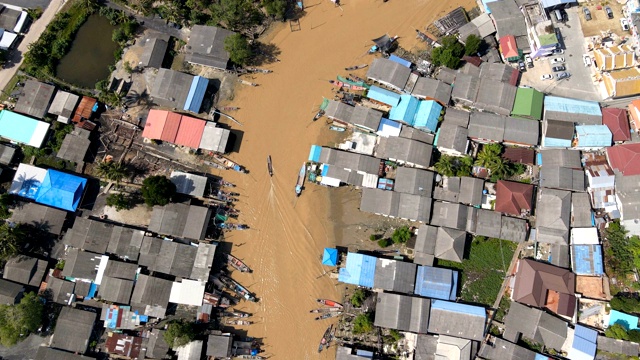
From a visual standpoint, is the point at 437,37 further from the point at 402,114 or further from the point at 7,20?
the point at 7,20

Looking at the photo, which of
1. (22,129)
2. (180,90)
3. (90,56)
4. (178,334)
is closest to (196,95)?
(180,90)

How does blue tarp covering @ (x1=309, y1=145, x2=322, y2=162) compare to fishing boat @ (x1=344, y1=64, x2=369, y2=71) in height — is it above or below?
below

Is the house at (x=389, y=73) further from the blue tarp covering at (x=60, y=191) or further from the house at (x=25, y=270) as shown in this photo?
the house at (x=25, y=270)

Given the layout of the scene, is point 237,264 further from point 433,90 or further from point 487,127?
point 487,127

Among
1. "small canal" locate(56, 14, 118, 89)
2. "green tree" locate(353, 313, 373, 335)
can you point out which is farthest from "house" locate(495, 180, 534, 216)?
"small canal" locate(56, 14, 118, 89)

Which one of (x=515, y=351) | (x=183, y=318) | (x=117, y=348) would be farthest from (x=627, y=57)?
(x=117, y=348)

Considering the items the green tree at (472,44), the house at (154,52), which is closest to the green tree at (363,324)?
the green tree at (472,44)

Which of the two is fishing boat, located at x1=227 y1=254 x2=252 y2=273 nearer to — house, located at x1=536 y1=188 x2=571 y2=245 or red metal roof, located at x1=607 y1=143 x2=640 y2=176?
house, located at x1=536 y1=188 x2=571 y2=245

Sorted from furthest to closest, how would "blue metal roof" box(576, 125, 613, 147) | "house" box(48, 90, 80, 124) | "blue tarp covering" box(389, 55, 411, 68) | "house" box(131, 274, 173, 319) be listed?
"blue tarp covering" box(389, 55, 411, 68)
"house" box(48, 90, 80, 124)
"blue metal roof" box(576, 125, 613, 147)
"house" box(131, 274, 173, 319)
